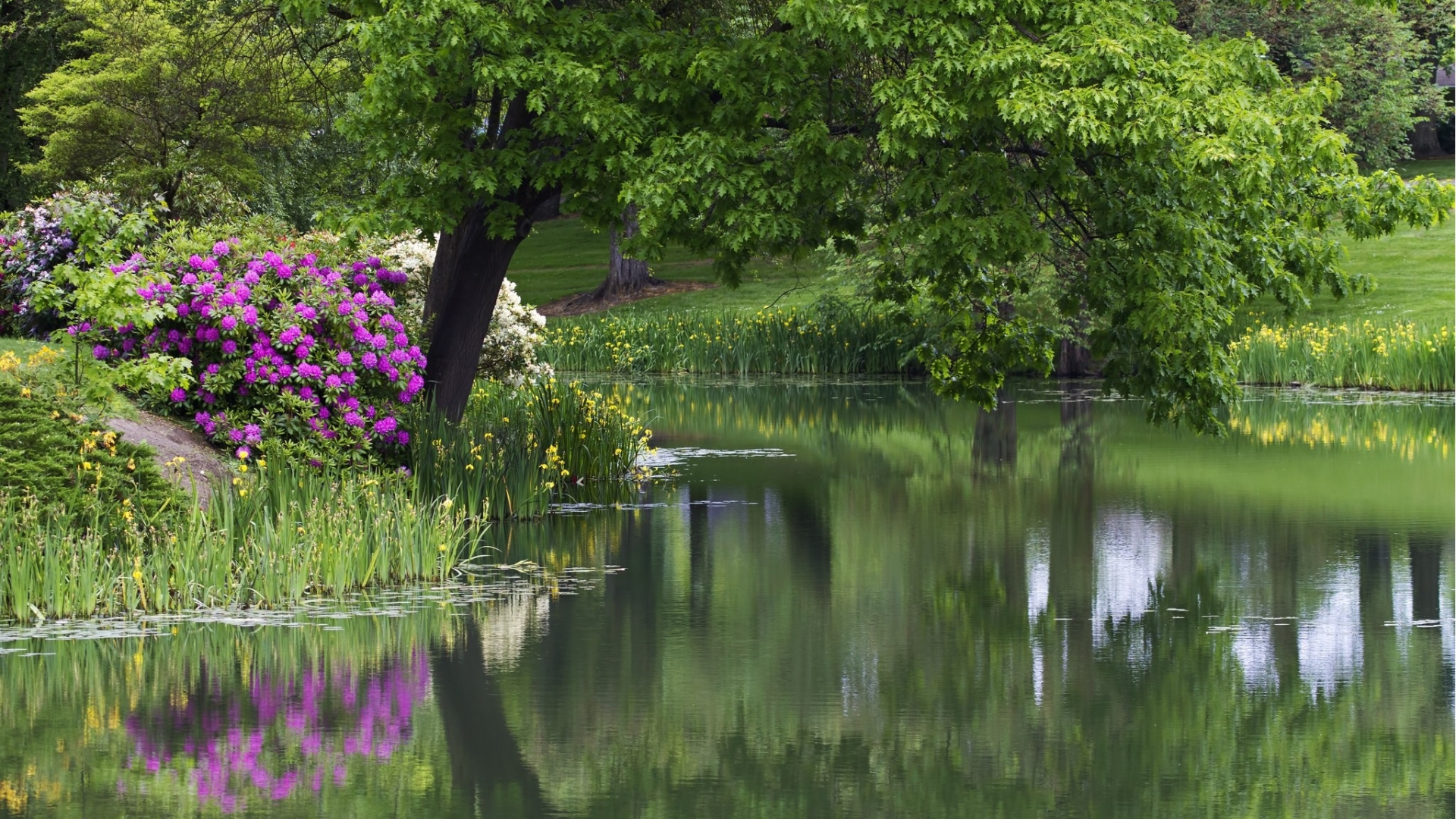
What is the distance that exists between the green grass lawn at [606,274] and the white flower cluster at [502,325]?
18292mm

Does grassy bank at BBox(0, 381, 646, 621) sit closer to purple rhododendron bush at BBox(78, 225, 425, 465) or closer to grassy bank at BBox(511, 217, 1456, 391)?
purple rhododendron bush at BBox(78, 225, 425, 465)

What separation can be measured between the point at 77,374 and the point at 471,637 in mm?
4293

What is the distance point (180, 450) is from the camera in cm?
1323

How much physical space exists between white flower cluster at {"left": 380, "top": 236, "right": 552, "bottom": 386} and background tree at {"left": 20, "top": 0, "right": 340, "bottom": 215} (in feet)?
59.2

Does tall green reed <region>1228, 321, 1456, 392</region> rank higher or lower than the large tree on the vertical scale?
lower

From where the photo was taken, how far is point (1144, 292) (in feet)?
45.5

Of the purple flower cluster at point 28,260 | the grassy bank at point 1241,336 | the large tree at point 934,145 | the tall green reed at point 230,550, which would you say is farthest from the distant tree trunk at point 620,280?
the tall green reed at point 230,550

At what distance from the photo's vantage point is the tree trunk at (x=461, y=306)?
53.2ft

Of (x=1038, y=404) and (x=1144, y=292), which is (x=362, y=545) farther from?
(x=1038, y=404)

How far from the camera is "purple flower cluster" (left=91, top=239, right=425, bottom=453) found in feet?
45.7

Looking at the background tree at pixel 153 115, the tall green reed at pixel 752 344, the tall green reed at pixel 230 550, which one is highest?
the background tree at pixel 153 115

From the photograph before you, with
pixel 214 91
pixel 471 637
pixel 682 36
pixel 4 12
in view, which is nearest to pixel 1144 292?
pixel 682 36

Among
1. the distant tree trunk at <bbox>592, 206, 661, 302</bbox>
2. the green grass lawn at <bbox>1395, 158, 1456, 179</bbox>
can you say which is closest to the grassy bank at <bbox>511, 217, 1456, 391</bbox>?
the distant tree trunk at <bbox>592, 206, 661, 302</bbox>

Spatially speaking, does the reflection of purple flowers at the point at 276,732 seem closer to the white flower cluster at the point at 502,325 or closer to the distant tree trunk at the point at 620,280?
the white flower cluster at the point at 502,325
